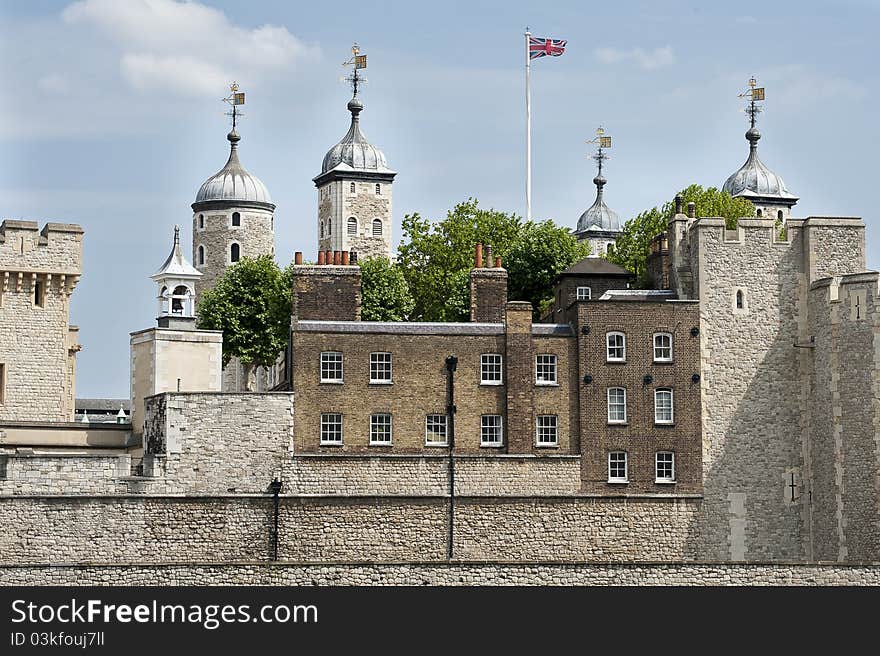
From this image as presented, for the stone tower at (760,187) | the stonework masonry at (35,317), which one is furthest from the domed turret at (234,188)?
the stonework masonry at (35,317)

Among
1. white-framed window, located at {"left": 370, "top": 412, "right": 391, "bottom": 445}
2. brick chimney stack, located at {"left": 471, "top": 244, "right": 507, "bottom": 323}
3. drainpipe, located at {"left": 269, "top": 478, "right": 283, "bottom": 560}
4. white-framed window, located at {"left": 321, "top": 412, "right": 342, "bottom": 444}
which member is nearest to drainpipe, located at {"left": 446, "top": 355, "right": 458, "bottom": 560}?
white-framed window, located at {"left": 370, "top": 412, "right": 391, "bottom": 445}

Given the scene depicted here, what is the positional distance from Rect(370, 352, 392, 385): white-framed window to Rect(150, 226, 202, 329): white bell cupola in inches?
425

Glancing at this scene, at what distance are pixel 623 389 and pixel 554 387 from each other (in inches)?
89.2

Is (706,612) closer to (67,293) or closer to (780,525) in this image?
(780,525)

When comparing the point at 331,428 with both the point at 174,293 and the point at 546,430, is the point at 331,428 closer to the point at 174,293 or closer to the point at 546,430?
the point at 546,430

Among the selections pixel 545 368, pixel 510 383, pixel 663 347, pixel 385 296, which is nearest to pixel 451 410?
pixel 510 383

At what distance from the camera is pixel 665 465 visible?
6319 centimetres

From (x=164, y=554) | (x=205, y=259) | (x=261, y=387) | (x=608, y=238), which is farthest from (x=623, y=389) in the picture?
(x=608, y=238)

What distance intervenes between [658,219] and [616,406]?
24.3 metres

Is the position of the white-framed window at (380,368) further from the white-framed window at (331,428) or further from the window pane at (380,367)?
the white-framed window at (331,428)

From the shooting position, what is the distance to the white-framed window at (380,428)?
61.9 meters

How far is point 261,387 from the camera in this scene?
114 metres

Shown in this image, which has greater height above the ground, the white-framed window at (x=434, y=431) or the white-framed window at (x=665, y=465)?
the white-framed window at (x=434, y=431)

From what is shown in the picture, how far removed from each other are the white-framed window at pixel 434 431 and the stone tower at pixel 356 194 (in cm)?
6638
